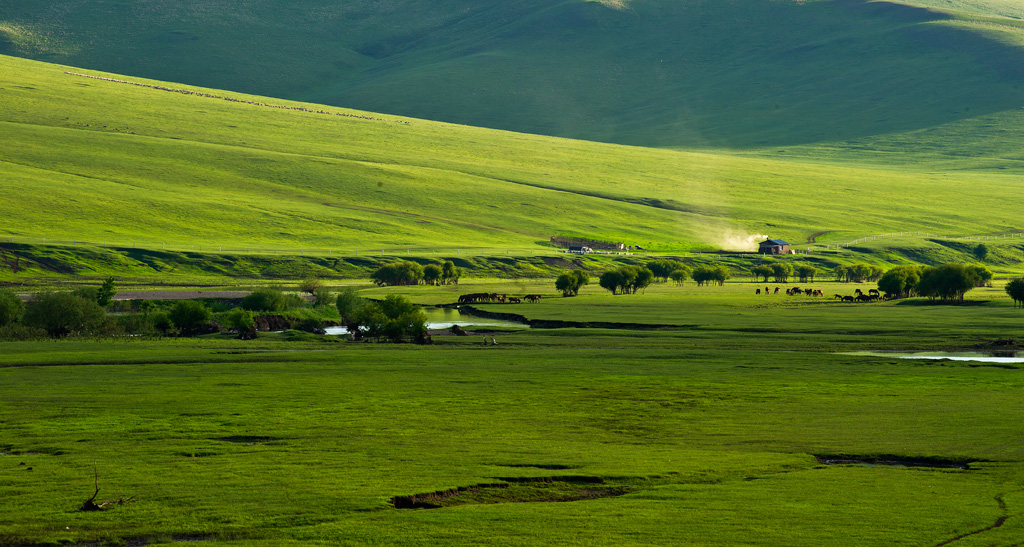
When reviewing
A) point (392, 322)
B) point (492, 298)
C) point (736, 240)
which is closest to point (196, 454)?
point (392, 322)

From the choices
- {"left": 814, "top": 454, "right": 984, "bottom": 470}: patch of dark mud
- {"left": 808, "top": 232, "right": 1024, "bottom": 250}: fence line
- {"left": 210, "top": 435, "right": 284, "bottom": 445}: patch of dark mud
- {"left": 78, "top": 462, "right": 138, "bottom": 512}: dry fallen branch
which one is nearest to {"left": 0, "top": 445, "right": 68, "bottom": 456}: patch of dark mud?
{"left": 210, "top": 435, "right": 284, "bottom": 445}: patch of dark mud

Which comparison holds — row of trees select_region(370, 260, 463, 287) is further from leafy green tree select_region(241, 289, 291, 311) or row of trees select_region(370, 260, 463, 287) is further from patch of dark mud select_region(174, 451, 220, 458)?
patch of dark mud select_region(174, 451, 220, 458)

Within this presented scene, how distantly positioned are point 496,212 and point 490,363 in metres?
126

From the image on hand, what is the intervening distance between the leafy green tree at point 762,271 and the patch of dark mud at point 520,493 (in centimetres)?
11105

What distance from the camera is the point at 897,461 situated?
88.1ft

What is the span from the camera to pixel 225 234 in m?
140

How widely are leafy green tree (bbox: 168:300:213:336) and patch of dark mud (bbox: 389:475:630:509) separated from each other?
44.6 metres

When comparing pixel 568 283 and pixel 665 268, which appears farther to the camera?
pixel 665 268

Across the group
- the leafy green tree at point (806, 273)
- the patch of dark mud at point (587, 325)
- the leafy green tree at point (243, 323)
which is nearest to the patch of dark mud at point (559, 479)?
the leafy green tree at point (243, 323)

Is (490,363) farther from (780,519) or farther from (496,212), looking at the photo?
(496,212)

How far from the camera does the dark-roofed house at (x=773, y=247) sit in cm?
15738

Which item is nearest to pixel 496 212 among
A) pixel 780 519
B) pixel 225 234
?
pixel 225 234

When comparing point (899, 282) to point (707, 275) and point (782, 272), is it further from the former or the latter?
point (782, 272)

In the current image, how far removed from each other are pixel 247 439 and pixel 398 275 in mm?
82579
